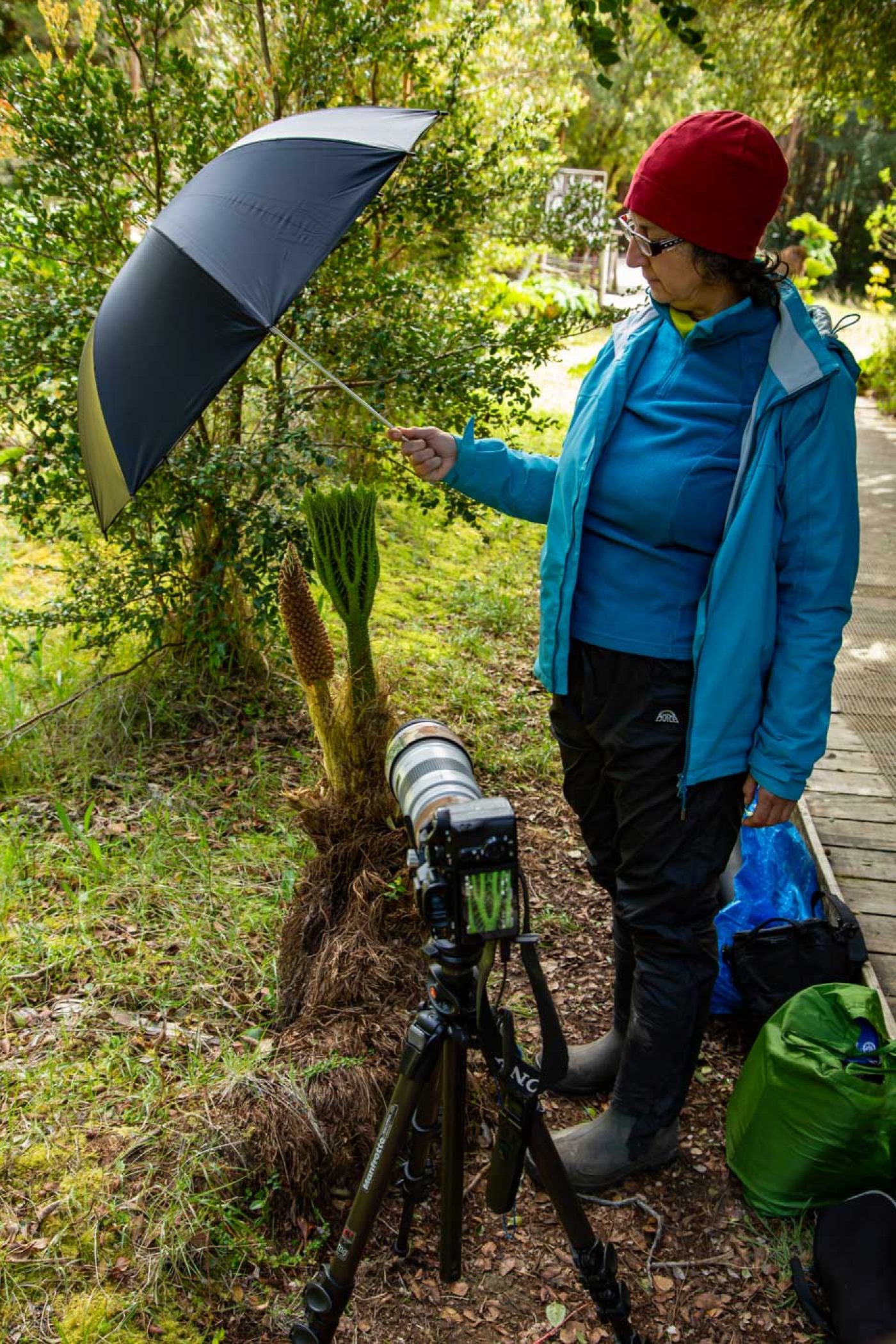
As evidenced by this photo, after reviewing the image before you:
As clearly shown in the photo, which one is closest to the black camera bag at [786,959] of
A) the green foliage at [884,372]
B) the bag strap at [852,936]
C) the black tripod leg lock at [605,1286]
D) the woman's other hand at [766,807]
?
the bag strap at [852,936]

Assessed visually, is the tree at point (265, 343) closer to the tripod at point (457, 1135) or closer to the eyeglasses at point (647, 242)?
the eyeglasses at point (647, 242)

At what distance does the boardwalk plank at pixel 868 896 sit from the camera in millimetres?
2918

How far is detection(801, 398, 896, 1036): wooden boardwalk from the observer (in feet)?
9.57

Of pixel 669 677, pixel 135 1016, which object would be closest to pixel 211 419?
pixel 135 1016

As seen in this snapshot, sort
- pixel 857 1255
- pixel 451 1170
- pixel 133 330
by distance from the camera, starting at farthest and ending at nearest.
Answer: pixel 133 330, pixel 857 1255, pixel 451 1170

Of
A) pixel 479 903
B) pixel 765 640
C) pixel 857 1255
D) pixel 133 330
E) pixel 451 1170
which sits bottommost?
pixel 857 1255

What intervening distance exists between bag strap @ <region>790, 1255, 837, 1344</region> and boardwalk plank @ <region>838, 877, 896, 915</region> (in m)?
1.20

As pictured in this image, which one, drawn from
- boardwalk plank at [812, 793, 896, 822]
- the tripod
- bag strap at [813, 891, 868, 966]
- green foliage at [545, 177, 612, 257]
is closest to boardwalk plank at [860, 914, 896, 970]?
bag strap at [813, 891, 868, 966]

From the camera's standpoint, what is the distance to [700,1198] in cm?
217

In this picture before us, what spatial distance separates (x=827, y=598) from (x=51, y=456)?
3.17 meters

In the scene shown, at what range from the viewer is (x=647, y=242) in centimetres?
173

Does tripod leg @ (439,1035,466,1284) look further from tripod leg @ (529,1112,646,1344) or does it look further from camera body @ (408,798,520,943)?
camera body @ (408,798,520,943)

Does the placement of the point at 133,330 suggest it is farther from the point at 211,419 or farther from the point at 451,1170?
the point at 211,419

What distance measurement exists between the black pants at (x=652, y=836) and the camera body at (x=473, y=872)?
54 centimetres
